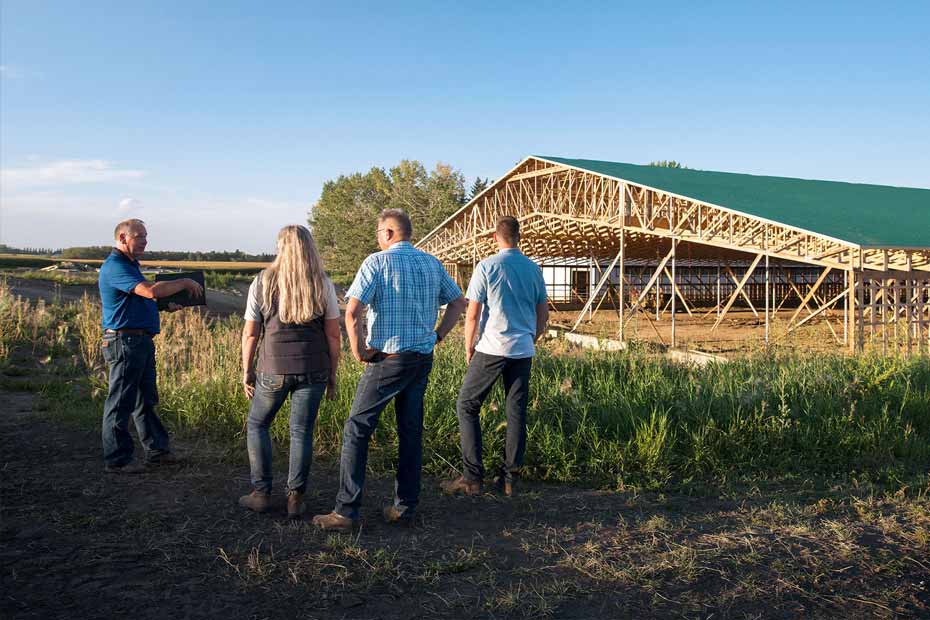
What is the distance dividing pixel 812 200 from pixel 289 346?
16927 millimetres

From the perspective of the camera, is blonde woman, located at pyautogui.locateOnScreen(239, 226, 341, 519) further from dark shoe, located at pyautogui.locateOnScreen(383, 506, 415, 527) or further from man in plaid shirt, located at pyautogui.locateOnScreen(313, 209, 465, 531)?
dark shoe, located at pyautogui.locateOnScreen(383, 506, 415, 527)

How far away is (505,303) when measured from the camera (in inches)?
200

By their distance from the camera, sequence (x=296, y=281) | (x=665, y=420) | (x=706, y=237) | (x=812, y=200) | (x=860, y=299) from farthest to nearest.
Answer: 1. (x=812, y=200)
2. (x=706, y=237)
3. (x=860, y=299)
4. (x=665, y=420)
5. (x=296, y=281)

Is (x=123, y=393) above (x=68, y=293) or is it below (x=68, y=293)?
below

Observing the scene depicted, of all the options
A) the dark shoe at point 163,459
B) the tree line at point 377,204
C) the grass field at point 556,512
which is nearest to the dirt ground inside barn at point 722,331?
the grass field at point 556,512

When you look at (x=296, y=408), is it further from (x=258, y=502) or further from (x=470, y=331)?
(x=470, y=331)

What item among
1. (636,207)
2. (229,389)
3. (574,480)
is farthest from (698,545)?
(636,207)

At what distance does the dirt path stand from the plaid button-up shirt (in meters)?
1.15

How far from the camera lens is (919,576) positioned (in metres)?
3.64

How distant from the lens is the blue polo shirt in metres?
5.40

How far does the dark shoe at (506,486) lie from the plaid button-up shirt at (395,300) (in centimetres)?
128

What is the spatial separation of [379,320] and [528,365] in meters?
1.30

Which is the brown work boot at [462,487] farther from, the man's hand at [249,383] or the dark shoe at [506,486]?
the man's hand at [249,383]

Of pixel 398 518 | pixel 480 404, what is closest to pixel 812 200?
pixel 480 404
